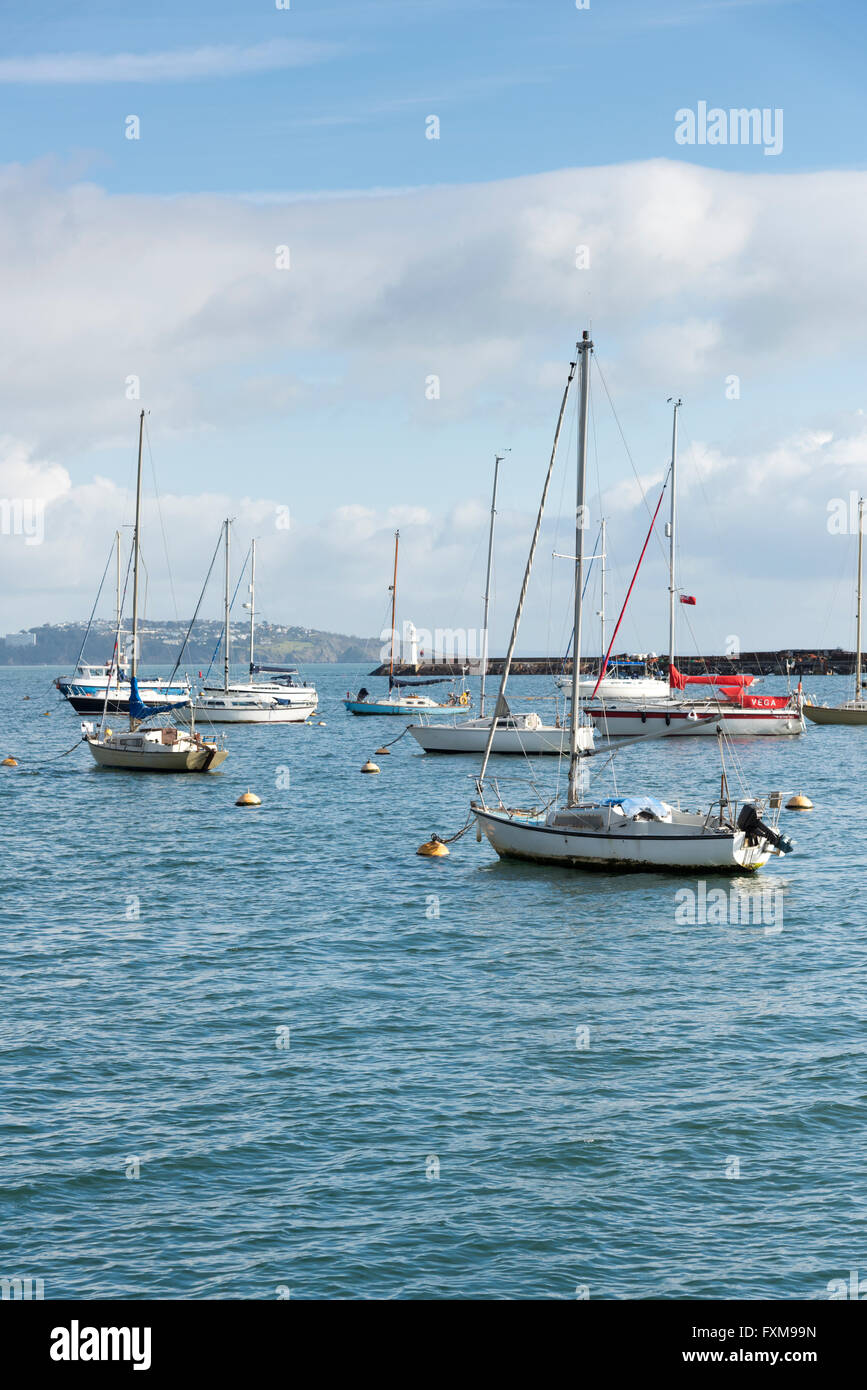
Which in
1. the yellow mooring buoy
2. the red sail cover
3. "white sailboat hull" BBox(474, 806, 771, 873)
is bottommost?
the yellow mooring buoy

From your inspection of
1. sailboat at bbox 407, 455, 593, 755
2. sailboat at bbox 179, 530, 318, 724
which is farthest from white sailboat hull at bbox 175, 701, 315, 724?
sailboat at bbox 407, 455, 593, 755

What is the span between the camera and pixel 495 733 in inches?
2948

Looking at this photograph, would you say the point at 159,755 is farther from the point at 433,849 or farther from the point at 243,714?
the point at 243,714

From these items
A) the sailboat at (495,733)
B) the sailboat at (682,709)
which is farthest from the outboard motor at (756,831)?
the sailboat at (682,709)

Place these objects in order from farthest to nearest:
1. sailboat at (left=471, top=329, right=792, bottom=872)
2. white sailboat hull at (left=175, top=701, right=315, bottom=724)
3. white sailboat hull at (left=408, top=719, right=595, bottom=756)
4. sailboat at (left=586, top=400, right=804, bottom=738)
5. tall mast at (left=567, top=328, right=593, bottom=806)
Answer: white sailboat hull at (left=175, top=701, right=315, bottom=724) < sailboat at (left=586, top=400, right=804, bottom=738) < white sailboat hull at (left=408, top=719, right=595, bottom=756) < tall mast at (left=567, top=328, right=593, bottom=806) < sailboat at (left=471, top=329, right=792, bottom=872)

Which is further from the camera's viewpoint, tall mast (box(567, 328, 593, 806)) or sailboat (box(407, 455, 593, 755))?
sailboat (box(407, 455, 593, 755))

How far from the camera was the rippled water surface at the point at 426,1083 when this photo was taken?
49.3ft

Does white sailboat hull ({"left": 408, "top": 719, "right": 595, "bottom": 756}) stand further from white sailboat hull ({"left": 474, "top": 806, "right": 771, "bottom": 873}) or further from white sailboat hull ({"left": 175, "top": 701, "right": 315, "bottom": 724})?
white sailboat hull ({"left": 474, "top": 806, "right": 771, "bottom": 873})

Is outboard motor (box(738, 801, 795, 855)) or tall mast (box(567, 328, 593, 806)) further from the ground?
tall mast (box(567, 328, 593, 806))

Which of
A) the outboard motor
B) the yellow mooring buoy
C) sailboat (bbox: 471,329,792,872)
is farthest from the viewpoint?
the yellow mooring buoy

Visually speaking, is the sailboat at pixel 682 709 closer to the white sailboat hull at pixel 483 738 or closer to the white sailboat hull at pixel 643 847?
the white sailboat hull at pixel 483 738

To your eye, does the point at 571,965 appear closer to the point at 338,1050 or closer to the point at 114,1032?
the point at 338,1050

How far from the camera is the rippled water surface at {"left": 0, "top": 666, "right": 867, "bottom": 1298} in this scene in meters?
15.0

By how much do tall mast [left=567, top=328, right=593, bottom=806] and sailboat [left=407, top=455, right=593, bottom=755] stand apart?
2799 cm
